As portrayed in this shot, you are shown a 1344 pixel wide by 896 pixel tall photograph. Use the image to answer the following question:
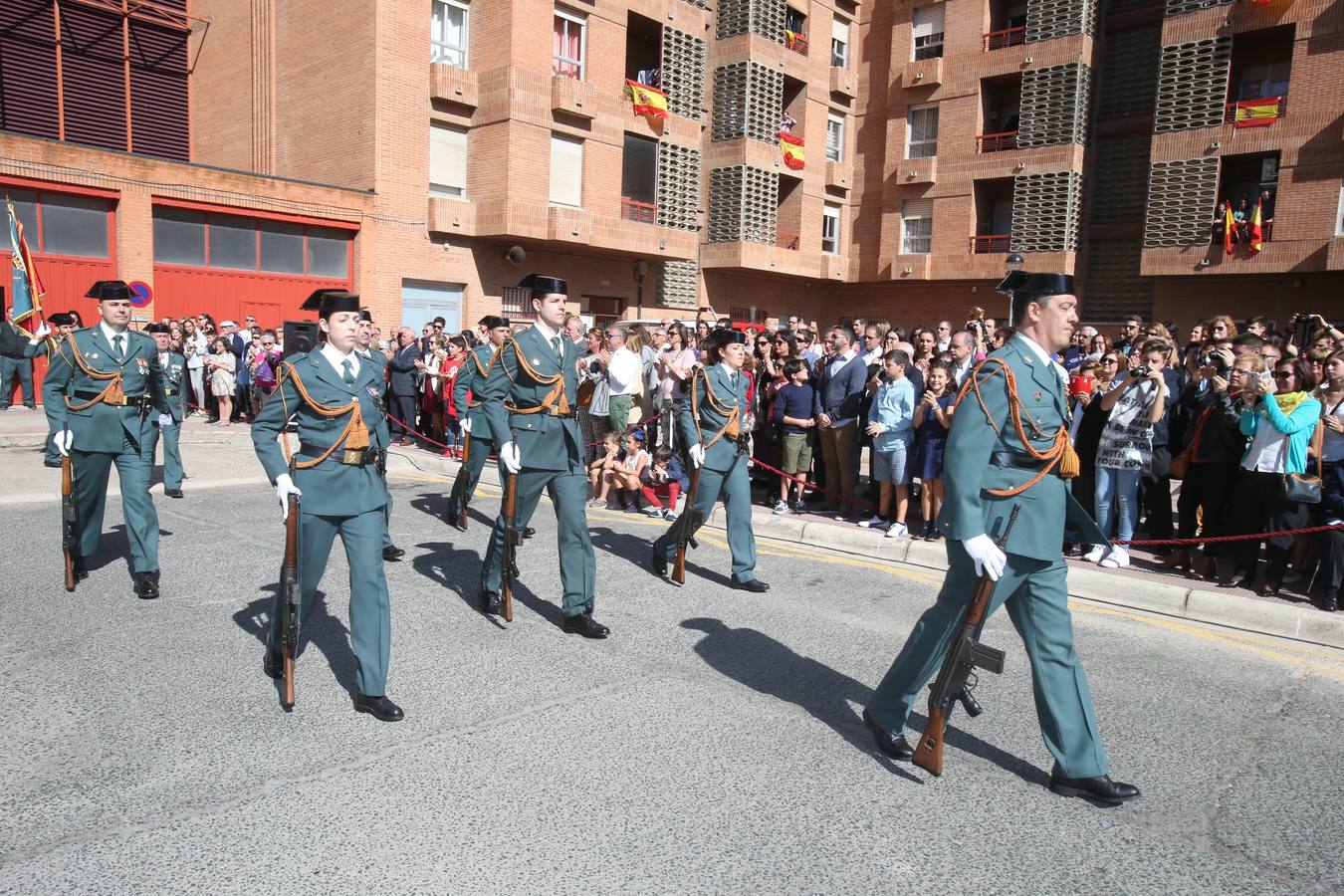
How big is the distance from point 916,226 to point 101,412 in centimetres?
2930

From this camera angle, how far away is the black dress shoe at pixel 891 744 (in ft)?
14.6

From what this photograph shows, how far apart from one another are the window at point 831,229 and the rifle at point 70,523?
30.1m

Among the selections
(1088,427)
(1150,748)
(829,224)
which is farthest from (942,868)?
(829,224)

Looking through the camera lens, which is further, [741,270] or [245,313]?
[741,270]

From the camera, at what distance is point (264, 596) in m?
6.77

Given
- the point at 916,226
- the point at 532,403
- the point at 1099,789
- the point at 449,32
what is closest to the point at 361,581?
the point at 532,403

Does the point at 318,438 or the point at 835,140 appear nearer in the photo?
the point at 318,438

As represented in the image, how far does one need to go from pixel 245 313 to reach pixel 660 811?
73.6 feet

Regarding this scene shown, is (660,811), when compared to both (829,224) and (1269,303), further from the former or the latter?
(829,224)

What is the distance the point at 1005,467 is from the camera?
4242 millimetres

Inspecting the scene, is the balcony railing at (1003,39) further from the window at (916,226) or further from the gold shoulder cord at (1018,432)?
the gold shoulder cord at (1018,432)

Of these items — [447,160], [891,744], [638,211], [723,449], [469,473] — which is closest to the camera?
[891,744]

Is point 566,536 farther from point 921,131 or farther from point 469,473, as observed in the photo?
point 921,131

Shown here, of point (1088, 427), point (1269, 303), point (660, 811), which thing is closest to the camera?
point (660, 811)
